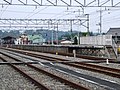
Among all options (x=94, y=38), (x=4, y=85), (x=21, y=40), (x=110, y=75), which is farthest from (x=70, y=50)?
(x=21, y=40)

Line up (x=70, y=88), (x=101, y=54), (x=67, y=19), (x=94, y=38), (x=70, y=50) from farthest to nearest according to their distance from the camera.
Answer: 1. (x=67, y=19)
2. (x=70, y=50)
3. (x=94, y=38)
4. (x=101, y=54)
5. (x=70, y=88)

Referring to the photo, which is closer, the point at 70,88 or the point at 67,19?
the point at 70,88

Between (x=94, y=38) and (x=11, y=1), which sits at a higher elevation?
(x=11, y=1)

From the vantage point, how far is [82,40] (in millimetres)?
49500

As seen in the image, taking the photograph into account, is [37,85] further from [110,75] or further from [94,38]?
[94,38]

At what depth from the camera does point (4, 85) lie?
12.2 meters

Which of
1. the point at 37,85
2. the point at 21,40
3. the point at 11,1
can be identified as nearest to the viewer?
the point at 37,85

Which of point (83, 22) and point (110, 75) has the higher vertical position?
point (83, 22)

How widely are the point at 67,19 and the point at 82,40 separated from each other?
18.1 metres

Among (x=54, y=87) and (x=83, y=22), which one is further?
(x=83, y=22)

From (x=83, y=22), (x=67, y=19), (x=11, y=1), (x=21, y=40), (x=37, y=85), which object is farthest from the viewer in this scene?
(x=21, y=40)

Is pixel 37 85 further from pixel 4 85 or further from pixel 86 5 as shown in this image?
pixel 86 5

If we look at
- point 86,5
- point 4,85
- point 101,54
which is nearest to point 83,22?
point 101,54

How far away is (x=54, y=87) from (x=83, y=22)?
52142mm
